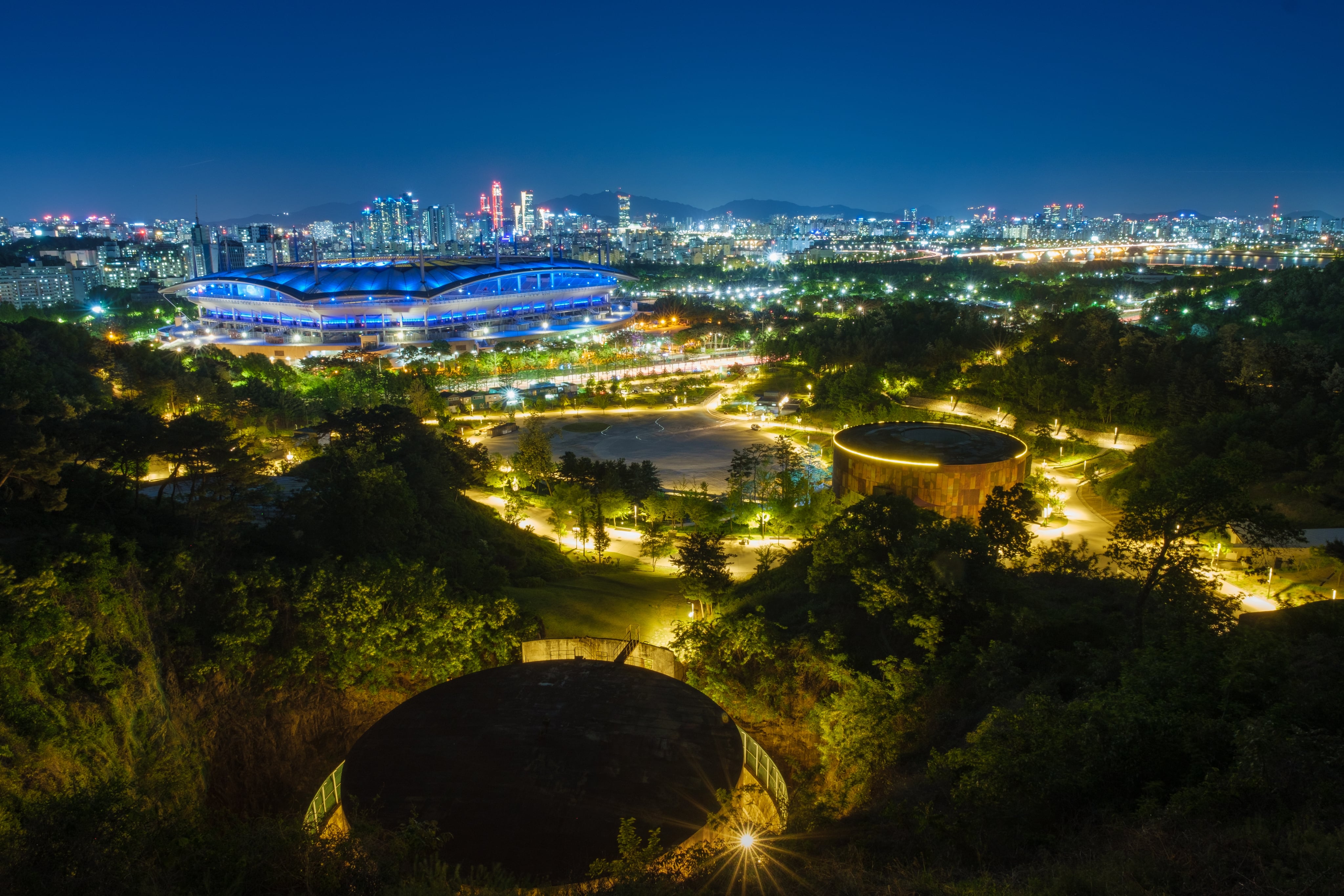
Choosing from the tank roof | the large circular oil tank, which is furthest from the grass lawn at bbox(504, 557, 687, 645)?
the tank roof

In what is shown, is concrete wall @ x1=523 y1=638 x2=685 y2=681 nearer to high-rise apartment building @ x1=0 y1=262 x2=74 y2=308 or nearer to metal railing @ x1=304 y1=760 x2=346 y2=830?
metal railing @ x1=304 y1=760 x2=346 y2=830

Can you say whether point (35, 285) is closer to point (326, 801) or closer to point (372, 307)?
point (372, 307)

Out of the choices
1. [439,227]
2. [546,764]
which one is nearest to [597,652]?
[546,764]

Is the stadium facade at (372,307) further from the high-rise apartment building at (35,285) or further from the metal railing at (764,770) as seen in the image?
the metal railing at (764,770)

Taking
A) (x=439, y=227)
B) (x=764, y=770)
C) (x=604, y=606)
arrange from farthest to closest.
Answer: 1. (x=439, y=227)
2. (x=604, y=606)
3. (x=764, y=770)

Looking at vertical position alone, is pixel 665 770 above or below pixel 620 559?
above

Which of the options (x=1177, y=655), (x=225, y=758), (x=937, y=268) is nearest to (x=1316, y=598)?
(x=1177, y=655)

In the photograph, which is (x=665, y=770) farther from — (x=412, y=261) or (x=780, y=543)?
(x=412, y=261)
